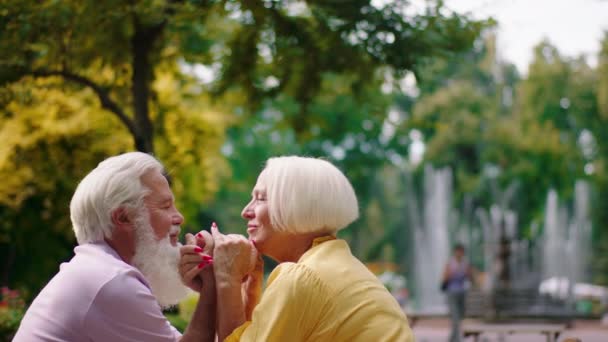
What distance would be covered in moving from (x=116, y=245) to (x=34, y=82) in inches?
257

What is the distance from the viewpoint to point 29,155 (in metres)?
14.9

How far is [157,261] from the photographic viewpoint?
3.16 meters

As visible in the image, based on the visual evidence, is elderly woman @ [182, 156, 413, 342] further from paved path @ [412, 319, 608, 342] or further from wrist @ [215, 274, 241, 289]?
paved path @ [412, 319, 608, 342]

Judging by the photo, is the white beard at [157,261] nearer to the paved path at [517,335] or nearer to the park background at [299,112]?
the park background at [299,112]

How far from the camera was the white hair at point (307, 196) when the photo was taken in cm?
304

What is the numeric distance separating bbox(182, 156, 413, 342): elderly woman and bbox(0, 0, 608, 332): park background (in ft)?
1.91

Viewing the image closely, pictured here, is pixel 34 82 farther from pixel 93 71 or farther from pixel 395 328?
pixel 395 328

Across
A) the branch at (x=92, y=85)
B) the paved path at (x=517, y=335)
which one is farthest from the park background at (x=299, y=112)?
the paved path at (x=517, y=335)

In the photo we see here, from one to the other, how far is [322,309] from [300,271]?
5.5 inches

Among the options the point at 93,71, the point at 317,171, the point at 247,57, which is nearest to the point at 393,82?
the point at 247,57

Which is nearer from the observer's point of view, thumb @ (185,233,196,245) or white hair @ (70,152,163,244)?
white hair @ (70,152,163,244)

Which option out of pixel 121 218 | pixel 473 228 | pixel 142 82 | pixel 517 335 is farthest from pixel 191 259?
pixel 473 228

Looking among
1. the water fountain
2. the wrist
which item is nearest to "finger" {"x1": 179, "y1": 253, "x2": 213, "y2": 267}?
the wrist

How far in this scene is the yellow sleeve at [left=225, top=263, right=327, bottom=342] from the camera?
2.77 metres
